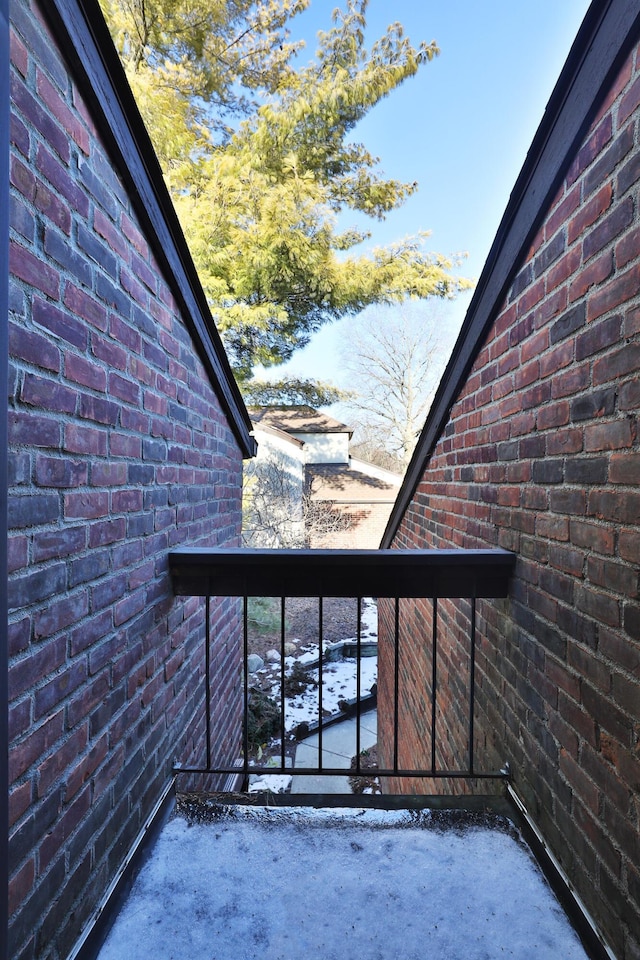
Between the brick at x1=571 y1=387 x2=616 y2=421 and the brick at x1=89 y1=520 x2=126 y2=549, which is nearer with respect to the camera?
the brick at x1=571 y1=387 x2=616 y2=421

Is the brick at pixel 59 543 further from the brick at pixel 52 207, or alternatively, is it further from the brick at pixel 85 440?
the brick at pixel 52 207

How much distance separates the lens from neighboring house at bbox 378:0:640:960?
3.18 feet

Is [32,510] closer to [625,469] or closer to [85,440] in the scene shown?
[85,440]

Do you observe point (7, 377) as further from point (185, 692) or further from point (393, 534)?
point (393, 534)

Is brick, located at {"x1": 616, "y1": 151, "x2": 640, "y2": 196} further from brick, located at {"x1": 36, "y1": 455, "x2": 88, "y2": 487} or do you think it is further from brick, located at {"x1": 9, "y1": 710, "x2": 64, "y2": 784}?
brick, located at {"x1": 9, "y1": 710, "x2": 64, "y2": 784}

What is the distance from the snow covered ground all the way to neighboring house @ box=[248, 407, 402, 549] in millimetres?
9222

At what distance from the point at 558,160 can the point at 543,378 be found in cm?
59

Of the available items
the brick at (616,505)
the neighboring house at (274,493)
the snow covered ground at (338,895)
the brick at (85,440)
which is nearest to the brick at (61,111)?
the brick at (85,440)

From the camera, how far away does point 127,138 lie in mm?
1343

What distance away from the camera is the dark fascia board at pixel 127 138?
1053 mm

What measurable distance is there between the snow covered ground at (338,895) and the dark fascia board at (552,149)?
1.79m

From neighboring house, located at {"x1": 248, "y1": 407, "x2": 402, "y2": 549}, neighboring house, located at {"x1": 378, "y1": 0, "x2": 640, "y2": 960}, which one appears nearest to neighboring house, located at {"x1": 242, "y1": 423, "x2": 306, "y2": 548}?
neighboring house, located at {"x1": 248, "y1": 407, "x2": 402, "y2": 549}

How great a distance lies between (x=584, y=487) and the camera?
44.8 inches

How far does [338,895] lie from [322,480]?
42.3 feet
